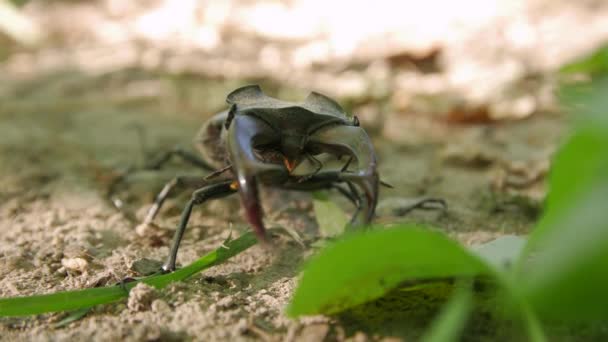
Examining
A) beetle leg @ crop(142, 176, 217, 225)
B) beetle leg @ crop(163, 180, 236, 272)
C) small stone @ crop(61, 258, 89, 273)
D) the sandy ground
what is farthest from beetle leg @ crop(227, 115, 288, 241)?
beetle leg @ crop(142, 176, 217, 225)

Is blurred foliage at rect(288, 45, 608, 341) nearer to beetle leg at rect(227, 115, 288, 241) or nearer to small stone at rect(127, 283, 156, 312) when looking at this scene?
beetle leg at rect(227, 115, 288, 241)

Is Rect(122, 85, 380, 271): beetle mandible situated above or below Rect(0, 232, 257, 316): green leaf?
above

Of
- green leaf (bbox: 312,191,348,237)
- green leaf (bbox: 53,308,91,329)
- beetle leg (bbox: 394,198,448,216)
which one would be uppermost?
green leaf (bbox: 53,308,91,329)

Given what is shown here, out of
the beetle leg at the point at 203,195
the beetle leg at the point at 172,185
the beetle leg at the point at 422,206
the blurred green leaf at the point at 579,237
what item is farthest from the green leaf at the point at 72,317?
the beetle leg at the point at 422,206

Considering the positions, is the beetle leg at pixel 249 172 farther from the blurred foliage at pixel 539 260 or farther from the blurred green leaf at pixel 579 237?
the blurred green leaf at pixel 579 237

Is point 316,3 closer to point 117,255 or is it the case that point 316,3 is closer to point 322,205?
point 322,205

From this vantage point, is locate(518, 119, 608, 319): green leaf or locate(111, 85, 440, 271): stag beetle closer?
locate(518, 119, 608, 319): green leaf

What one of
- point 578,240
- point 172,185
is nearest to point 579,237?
point 578,240
